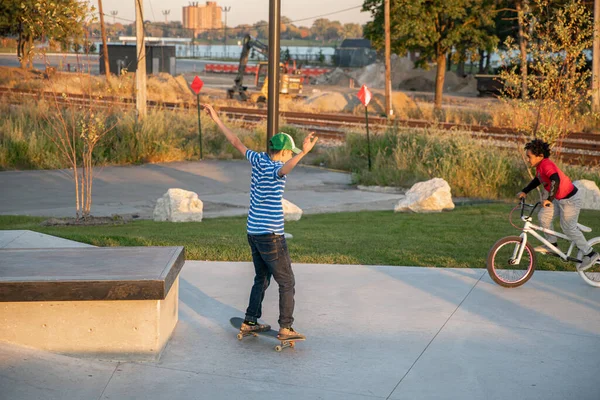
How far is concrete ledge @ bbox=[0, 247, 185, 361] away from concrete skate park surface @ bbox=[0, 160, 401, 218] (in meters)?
7.89

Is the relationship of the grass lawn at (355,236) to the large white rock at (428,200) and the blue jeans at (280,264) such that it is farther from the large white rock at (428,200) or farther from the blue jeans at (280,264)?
the blue jeans at (280,264)

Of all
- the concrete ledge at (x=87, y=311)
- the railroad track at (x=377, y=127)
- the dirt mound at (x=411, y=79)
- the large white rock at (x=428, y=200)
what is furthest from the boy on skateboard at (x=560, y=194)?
the dirt mound at (x=411, y=79)

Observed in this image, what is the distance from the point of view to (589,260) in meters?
7.82

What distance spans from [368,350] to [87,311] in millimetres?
2044

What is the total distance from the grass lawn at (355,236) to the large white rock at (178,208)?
0.28m

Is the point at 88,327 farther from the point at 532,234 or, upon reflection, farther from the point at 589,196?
the point at 589,196

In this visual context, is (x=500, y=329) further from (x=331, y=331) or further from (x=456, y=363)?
(x=331, y=331)

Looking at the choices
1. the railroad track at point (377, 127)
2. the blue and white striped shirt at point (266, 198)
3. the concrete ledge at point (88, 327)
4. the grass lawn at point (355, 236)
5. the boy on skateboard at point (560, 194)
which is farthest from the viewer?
the railroad track at point (377, 127)

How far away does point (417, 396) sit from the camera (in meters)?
5.20

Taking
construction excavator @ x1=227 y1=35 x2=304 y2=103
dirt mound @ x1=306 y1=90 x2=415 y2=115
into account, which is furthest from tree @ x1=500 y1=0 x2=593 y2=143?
construction excavator @ x1=227 y1=35 x2=304 y2=103

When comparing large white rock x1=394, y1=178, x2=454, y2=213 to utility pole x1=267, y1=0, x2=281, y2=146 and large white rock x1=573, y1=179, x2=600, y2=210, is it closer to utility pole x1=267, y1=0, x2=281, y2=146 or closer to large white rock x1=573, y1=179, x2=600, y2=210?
large white rock x1=573, y1=179, x2=600, y2=210

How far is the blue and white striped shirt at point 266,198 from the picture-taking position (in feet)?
19.6

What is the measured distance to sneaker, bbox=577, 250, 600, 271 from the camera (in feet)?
25.6

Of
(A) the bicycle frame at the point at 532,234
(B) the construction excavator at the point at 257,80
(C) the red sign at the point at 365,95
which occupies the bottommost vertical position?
(A) the bicycle frame at the point at 532,234
